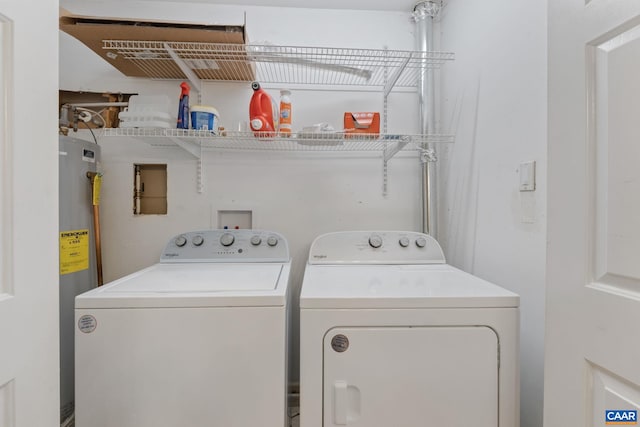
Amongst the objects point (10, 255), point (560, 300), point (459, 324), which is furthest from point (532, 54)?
point (10, 255)

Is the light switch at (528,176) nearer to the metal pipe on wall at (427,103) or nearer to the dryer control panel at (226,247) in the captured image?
the metal pipe on wall at (427,103)

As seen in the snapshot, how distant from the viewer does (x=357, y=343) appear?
939mm

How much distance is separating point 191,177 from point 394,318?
4.77 feet

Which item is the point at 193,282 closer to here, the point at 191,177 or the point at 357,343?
the point at 357,343

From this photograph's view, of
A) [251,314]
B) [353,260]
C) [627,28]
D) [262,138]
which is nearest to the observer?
[627,28]

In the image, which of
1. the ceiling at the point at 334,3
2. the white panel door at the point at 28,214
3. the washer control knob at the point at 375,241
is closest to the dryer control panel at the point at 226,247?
the washer control knob at the point at 375,241

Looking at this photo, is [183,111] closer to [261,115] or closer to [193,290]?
[261,115]

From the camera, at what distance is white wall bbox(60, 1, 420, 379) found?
1.76 m

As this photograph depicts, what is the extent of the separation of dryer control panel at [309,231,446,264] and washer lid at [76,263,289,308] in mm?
366

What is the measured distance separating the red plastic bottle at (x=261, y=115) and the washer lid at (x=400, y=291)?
74cm

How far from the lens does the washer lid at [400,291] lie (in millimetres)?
944

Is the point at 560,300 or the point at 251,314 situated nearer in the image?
the point at 560,300

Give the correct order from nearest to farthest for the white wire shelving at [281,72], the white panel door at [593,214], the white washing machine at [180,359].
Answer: the white panel door at [593,214]
the white washing machine at [180,359]
the white wire shelving at [281,72]

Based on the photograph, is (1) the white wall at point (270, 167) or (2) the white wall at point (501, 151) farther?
(1) the white wall at point (270, 167)
